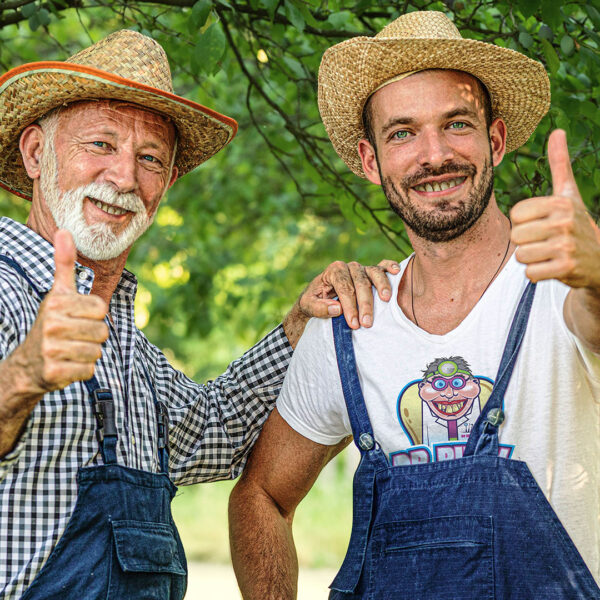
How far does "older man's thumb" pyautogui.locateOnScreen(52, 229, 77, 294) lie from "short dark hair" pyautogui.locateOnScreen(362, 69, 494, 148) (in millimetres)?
1168

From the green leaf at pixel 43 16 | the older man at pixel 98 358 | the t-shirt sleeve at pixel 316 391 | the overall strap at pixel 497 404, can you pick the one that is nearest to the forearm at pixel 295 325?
the older man at pixel 98 358

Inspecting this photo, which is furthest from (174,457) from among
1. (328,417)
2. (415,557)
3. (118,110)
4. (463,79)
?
(463,79)

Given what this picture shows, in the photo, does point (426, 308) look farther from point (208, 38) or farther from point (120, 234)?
point (208, 38)

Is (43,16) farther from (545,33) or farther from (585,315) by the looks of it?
(585,315)

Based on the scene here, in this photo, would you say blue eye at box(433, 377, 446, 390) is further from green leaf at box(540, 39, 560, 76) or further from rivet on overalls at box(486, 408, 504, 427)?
green leaf at box(540, 39, 560, 76)

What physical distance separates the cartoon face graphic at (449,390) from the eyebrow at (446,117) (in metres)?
0.73

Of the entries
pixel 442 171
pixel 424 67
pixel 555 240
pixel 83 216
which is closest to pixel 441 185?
pixel 442 171

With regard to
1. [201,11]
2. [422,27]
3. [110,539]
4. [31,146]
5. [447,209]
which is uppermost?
[201,11]

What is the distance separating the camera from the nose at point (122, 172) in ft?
8.79

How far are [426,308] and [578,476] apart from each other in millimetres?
668

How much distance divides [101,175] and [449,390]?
1.22m

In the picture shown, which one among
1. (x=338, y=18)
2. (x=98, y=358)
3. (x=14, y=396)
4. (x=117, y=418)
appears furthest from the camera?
(x=338, y=18)

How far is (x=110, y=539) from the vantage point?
234 centimetres

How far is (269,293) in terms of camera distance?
675cm
